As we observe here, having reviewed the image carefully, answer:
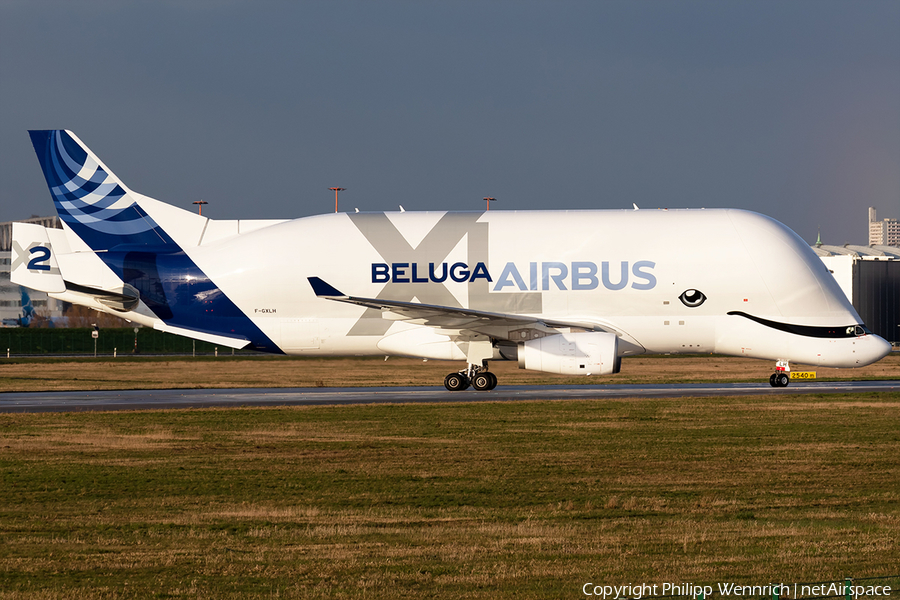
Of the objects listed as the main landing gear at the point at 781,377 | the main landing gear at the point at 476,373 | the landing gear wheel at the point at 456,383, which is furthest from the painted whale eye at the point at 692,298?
the landing gear wheel at the point at 456,383

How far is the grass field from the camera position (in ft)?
31.6

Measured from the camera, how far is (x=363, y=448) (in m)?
19.6

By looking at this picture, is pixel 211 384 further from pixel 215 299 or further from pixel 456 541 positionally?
pixel 456 541

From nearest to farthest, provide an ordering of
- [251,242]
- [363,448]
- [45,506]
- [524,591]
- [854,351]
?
[524,591], [45,506], [363,448], [854,351], [251,242]

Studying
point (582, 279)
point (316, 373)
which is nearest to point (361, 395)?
point (582, 279)

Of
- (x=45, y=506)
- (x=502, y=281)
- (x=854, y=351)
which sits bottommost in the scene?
(x=45, y=506)

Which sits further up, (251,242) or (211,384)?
(251,242)

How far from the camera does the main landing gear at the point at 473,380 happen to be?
31.9 meters

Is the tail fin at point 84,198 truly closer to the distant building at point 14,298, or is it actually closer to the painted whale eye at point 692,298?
the painted whale eye at point 692,298

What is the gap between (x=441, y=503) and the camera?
13.9 metres

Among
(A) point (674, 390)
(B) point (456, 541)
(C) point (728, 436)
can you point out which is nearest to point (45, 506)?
(B) point (456, 541)

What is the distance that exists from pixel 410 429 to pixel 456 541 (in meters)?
11.3

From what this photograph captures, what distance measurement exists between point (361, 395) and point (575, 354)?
741cm

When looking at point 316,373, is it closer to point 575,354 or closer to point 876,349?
point 575,354
